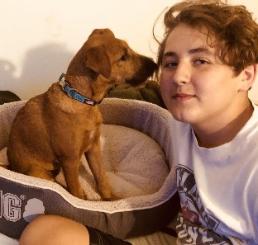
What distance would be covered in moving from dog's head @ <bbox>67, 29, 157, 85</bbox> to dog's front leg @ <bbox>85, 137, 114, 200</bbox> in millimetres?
330

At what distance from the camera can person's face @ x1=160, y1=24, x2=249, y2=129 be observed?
104 cm

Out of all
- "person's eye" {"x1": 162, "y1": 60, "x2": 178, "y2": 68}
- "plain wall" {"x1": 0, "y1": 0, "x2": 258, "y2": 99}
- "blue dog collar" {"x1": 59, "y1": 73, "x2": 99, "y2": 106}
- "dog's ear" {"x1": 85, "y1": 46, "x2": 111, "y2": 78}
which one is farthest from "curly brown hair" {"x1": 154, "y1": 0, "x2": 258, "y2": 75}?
"plain wall" {"x1": 0, "y1": 0, "x2": 258, "y2": 99}

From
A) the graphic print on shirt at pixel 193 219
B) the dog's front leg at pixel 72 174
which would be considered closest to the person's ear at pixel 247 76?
the graphic print on shirt at pixel 193 219

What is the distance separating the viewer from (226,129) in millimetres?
1182

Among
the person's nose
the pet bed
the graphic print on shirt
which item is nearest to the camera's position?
the person's nose

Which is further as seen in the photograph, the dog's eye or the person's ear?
the dog's eye

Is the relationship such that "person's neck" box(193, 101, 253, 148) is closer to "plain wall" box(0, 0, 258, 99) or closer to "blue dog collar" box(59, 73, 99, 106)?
"blue dog collar" box(59, 73, 99, 106)

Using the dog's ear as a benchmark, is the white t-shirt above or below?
below

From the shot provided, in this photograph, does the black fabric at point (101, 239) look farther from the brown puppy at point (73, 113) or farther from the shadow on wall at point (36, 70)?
the shadow on wall at point (36, 70)

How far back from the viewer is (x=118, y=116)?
6.77 ft

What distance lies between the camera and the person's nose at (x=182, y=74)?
1.04m

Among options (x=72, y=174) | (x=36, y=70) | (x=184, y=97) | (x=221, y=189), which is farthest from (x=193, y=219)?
(x=36, y=70)

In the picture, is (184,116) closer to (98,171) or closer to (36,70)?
(98,171)

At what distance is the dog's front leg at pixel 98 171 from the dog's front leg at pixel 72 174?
0.43 feet
